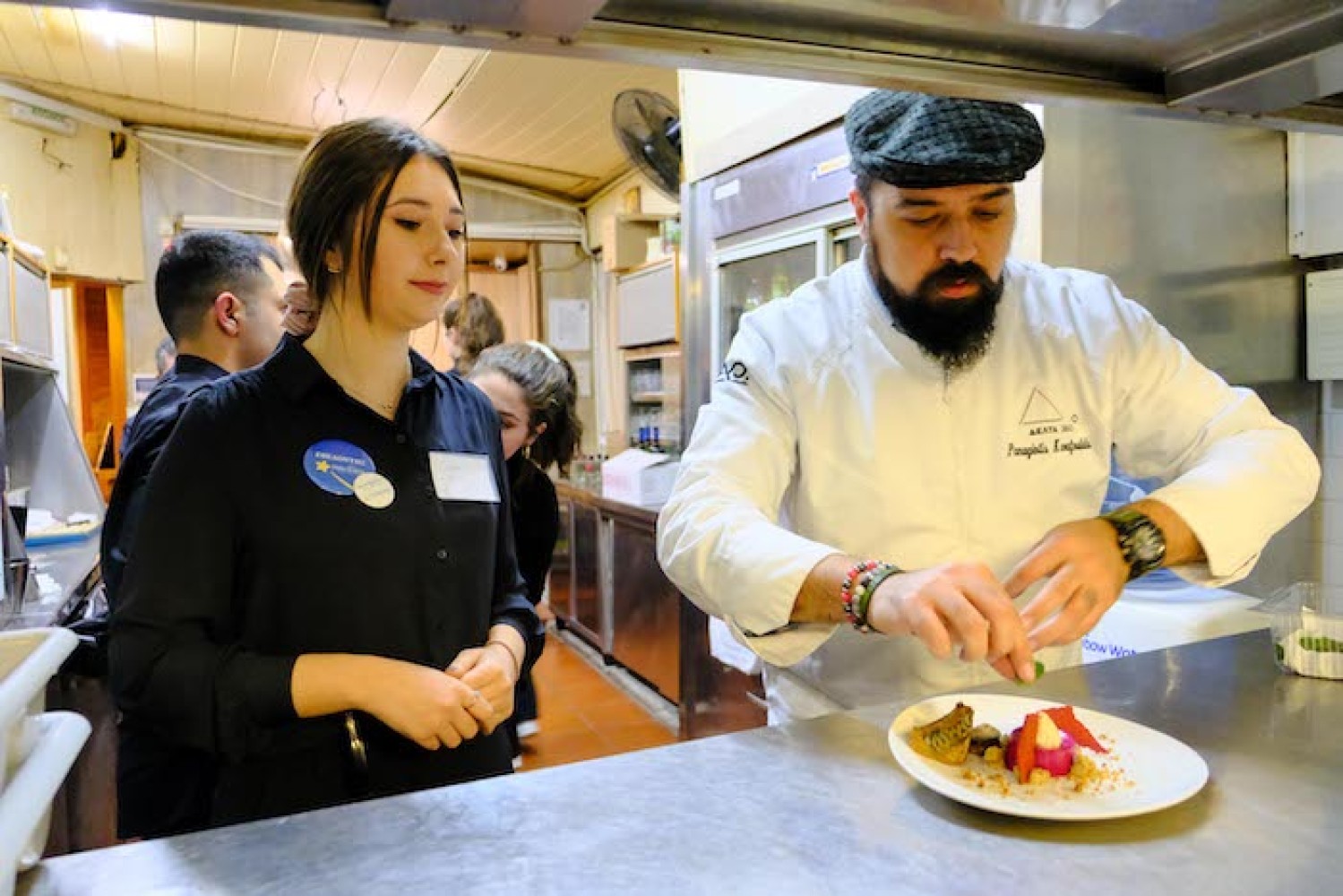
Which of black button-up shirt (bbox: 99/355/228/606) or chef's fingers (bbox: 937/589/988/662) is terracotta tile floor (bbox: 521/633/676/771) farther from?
chef's fingers (bbox: 937/589/988/662)

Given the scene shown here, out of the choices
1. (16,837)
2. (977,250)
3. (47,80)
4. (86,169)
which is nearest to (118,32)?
(47,80)

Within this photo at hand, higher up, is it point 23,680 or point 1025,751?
point 23,680

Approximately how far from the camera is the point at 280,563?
3.62 ft

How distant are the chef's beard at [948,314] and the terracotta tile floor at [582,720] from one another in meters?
2.42

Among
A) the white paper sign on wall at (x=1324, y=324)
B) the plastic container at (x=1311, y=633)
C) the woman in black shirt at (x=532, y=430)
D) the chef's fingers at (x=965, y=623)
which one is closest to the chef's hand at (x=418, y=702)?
the chef's fingers at (x=965, y=623)

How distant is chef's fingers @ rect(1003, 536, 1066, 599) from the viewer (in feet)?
3.32

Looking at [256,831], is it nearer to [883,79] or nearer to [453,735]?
[453,735]

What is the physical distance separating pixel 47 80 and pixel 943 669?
5816mm

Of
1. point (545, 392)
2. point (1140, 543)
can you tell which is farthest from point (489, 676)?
point (545, 392)

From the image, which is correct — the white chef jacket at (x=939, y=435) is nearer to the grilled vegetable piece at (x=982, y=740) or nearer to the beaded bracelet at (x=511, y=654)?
the beaded bracelet at (x=511, y=654)

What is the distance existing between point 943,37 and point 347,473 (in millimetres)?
843

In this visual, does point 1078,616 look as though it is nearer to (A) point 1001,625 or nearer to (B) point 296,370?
(A) point 1001,625

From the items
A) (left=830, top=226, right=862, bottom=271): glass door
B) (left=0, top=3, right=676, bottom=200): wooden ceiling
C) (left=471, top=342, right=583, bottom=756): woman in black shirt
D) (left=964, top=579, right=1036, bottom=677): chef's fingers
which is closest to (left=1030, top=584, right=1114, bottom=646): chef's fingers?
(left=964, top=579, right=1036, bottom=677): chef's fingers

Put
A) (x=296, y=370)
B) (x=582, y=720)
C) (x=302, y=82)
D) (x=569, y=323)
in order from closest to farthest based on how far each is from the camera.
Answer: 1. (x=296, y=370)
2. (x=582, y=720)
3. (x=302, y=82)
4. (x=569, y=323)
